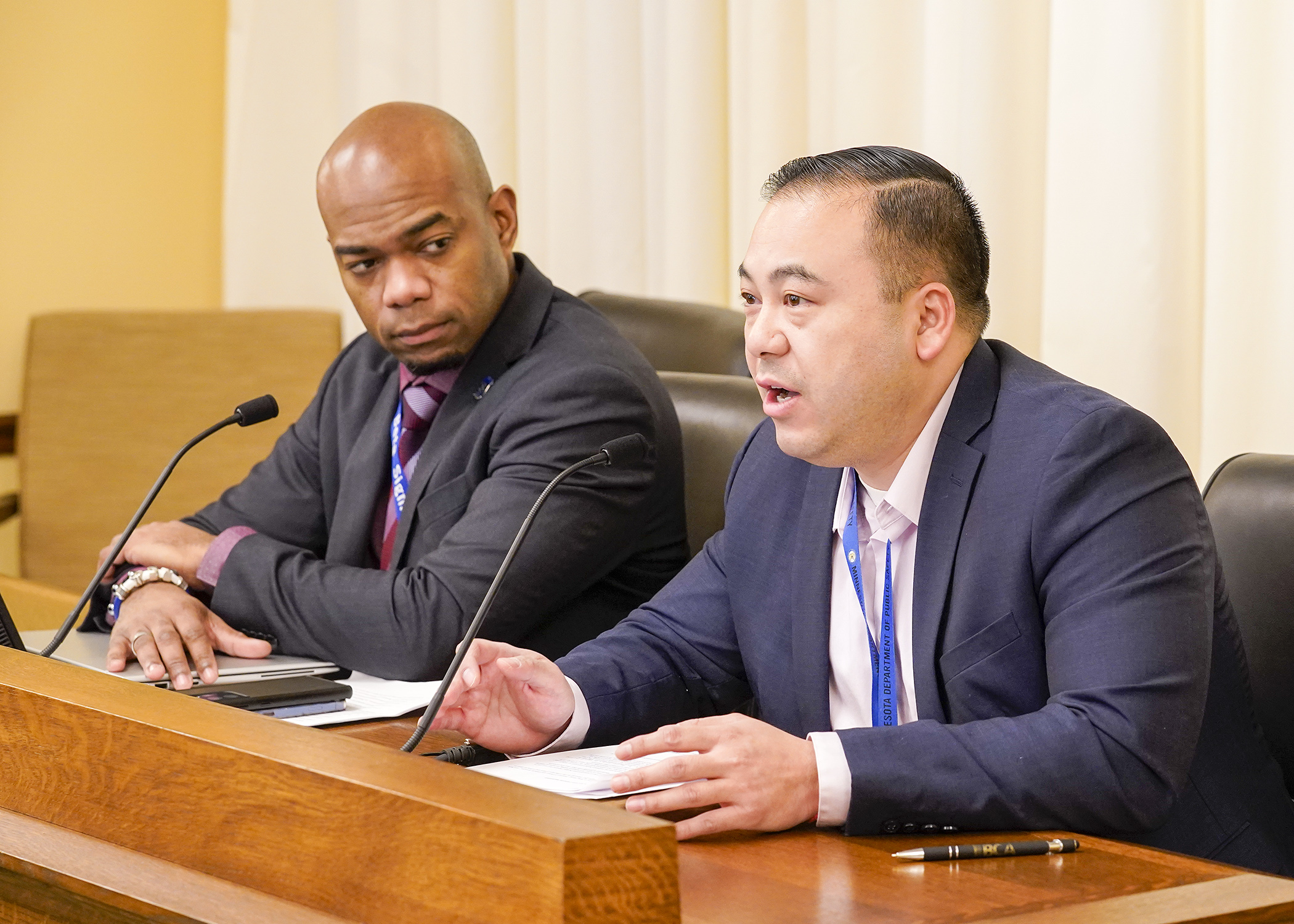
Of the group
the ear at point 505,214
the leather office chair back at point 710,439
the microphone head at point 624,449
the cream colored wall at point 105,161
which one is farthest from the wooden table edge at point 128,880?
the cream colored wall at point 105,161

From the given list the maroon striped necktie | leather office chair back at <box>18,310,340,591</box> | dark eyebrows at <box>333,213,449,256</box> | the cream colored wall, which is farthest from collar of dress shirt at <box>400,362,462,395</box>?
the cream colored wall

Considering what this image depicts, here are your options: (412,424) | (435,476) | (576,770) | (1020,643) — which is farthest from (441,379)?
(1020,643)

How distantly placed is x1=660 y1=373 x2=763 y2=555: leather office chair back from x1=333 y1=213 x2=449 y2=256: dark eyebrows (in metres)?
0.49

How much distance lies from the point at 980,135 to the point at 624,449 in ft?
4.24

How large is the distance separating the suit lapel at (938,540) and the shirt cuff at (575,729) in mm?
358

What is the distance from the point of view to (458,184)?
2.34 meters

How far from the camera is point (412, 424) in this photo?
7.81 ft

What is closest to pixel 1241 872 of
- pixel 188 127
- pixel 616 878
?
pixel 616 878

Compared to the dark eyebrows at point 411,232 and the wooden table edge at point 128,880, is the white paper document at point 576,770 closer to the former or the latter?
the wooden table edge at point 128,880

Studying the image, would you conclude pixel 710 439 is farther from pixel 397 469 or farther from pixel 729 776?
pixel 729 776

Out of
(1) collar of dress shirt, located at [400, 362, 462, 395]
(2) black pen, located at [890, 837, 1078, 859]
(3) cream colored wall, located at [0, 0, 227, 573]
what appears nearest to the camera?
(2) black pen, located at [890, 837, 1078, 859]

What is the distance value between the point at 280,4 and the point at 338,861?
12.3 ft

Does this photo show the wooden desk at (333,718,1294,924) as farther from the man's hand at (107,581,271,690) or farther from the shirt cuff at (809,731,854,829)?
the man's hand at (107,581,271,690)

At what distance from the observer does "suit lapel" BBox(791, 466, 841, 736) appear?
160 cm
